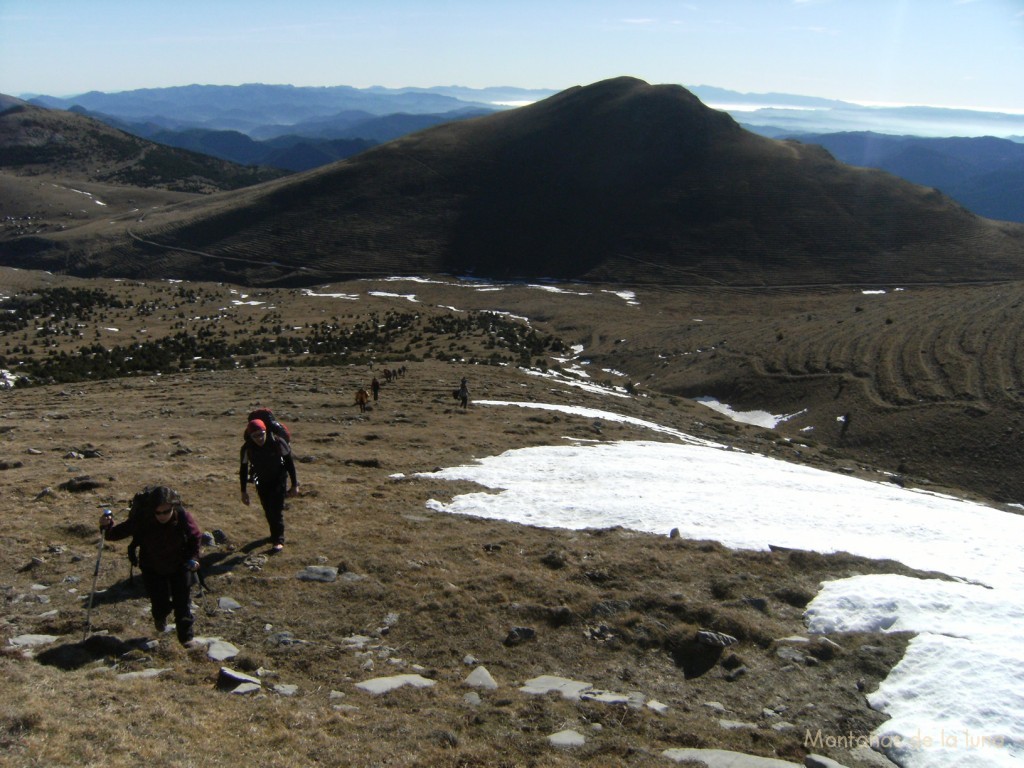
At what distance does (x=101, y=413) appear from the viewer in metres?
24.3

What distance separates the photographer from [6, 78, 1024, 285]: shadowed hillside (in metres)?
106

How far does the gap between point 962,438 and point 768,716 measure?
3501 centimetres

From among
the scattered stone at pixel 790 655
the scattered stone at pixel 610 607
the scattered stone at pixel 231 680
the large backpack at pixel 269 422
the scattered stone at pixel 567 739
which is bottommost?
the scattered stone at pixel 610 607

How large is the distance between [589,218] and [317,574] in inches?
4651

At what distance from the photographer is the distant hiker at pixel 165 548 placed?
796 centimetres

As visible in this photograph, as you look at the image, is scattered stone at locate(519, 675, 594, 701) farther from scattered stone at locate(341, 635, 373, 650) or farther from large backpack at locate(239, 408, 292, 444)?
large backpack at locate(239, 408, 292, 444)

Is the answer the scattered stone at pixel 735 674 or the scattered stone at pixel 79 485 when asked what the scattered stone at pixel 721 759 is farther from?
the scattered stone at pixel 79 485

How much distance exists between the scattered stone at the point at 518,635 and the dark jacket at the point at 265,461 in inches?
160

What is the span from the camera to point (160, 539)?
8000mm

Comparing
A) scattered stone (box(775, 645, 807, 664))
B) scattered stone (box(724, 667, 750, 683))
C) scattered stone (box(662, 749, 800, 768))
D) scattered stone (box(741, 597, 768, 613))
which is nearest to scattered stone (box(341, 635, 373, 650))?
scattered stone (box(662, 749, 800, 768))

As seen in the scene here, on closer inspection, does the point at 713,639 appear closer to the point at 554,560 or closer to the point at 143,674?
the point at 554,560

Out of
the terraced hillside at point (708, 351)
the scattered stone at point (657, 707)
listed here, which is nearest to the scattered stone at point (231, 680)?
the scattered stone at point (657, 707)

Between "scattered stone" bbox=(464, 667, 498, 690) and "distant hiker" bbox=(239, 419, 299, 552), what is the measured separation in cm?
431

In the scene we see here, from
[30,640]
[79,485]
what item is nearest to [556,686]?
[30,640]
